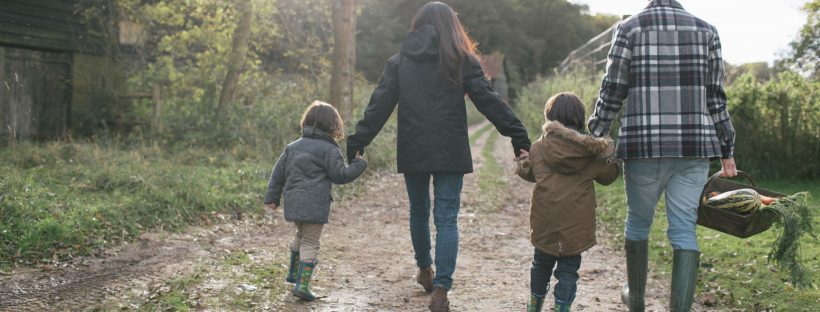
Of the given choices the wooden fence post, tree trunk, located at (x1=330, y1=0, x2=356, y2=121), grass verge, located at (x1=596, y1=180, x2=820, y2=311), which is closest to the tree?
grass verge, located at (x1=596, y1=180, x2=820, y2=311)

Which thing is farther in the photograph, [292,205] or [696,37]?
[292,205]

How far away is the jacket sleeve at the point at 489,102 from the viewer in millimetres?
4469

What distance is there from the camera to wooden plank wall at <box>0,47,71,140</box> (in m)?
14.4

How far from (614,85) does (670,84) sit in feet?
0.96

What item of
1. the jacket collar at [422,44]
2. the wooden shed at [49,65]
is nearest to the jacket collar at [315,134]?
the jacket collar at [422,44]

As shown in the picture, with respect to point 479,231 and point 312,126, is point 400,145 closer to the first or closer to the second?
point 312,126

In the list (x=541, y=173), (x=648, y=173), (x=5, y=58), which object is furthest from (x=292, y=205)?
(x=5, y=58)

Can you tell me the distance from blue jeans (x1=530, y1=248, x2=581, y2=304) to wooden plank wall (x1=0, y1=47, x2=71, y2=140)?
1272cm

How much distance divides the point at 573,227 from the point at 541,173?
34 centimetres

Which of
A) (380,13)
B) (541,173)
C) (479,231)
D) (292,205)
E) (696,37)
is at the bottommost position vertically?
(479,231)

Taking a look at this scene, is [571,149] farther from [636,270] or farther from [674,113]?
[636,270]

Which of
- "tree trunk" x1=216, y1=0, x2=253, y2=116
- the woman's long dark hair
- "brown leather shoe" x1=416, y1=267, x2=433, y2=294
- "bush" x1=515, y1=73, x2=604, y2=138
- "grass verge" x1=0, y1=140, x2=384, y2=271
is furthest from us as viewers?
"tree trunk" x1=216, y1=0, x2=253, y2=116

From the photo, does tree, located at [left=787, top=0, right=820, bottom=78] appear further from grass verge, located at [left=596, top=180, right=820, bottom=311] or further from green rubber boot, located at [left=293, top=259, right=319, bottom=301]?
green rubber boot, located at [left=293, top=259, right=319, bottom=301]

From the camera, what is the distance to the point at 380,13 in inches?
1501
